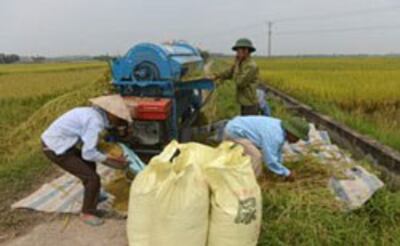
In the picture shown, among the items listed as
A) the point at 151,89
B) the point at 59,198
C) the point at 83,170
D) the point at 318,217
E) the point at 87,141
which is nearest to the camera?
the point at 318,217

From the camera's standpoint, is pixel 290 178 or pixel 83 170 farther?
pixel 290 178

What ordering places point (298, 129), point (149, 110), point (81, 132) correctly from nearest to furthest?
1. point (81, 132)
2. point (298, 129)
3. point (149, 110)

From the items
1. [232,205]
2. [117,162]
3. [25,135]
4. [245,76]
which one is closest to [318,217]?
[232,205]

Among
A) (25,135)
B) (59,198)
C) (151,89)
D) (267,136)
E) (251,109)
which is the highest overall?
(151,89)

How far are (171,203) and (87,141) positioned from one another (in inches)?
46.6

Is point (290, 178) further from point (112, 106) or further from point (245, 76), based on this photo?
point (245, 76)

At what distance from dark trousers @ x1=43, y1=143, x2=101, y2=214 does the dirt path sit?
0.61 ft

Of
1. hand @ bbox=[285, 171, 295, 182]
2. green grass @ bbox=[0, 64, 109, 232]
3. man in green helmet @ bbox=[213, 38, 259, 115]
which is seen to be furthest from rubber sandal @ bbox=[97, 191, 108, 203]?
man in green helmet @ bbox=[213, 38, 259, 115]

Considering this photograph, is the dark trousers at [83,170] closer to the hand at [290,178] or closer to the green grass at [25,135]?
the green grass at [25,135]

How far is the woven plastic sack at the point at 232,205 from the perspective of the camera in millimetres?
3016

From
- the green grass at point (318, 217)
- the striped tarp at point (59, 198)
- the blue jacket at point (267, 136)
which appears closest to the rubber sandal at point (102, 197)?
the striped tarp at point (59, 198)

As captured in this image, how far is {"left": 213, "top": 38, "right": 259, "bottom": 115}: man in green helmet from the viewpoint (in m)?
6.53

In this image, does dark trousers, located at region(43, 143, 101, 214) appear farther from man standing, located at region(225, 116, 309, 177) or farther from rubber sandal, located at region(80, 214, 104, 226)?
man standing, located at region(225, 116, 309, 177)

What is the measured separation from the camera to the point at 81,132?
400 cm
